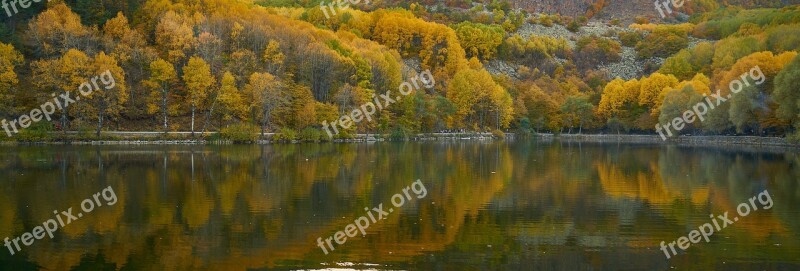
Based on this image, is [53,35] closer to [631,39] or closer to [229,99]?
[229,99]

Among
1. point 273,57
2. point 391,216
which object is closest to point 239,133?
point 273,57

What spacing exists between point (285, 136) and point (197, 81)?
10.1 metres

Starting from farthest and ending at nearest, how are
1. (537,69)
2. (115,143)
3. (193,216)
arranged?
(537,69) → (115,143) → (193,216)

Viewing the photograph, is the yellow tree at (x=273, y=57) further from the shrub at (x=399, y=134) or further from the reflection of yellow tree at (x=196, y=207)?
the reflection of yellow tree at (x=196, y=207)

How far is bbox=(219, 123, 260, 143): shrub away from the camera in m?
68.4

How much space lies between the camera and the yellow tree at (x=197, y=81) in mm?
70688

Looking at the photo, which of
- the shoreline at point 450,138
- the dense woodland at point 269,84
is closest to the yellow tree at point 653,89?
the dense woodland at point 269,84

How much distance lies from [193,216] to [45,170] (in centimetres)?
1759

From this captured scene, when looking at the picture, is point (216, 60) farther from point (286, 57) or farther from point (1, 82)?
point (1, 82)

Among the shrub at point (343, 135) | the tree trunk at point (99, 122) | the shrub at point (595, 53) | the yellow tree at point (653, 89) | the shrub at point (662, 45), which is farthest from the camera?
the shrub at point (662, 45)

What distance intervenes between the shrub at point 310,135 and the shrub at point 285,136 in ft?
4.11

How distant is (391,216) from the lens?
917 inches

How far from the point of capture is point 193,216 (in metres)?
22.5

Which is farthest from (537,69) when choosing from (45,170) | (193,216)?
(193,216)
